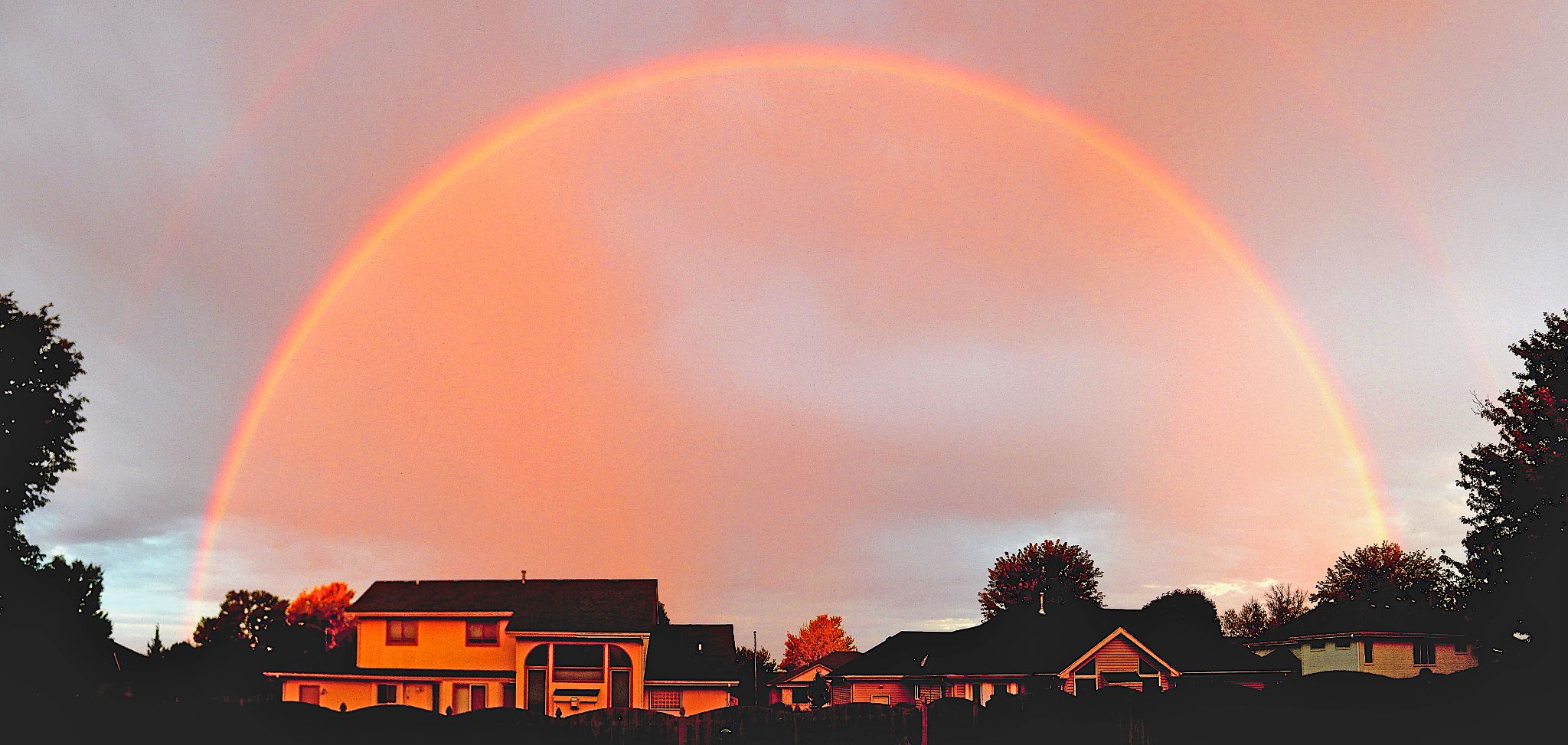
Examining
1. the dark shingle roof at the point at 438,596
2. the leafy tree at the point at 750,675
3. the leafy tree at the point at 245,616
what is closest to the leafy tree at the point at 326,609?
the leafy tree at the point at 245,616

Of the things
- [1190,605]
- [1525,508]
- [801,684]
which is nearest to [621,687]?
[801,684]

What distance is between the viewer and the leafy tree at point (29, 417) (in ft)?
150

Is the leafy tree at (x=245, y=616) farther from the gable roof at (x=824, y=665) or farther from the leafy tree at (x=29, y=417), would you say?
the leafy tree at (x=29, y=417)

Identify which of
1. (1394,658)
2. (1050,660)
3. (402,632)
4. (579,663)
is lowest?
(1394,658)

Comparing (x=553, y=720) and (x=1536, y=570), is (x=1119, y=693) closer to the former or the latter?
(x=553, y=720)

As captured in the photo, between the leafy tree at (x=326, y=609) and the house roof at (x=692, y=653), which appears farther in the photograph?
the leafy tree at (x=326, y=609)

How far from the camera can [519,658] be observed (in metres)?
56.1

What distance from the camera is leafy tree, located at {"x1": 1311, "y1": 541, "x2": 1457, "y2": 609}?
351ft

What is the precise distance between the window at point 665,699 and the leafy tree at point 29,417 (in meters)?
26.9

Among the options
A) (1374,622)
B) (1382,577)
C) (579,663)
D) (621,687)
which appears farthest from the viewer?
(1382,577)

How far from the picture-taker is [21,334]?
154 feet

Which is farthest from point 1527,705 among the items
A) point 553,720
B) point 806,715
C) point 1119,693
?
point 553,720

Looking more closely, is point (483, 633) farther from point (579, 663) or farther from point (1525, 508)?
point (1525, 508)

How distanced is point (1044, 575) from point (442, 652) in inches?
2784
